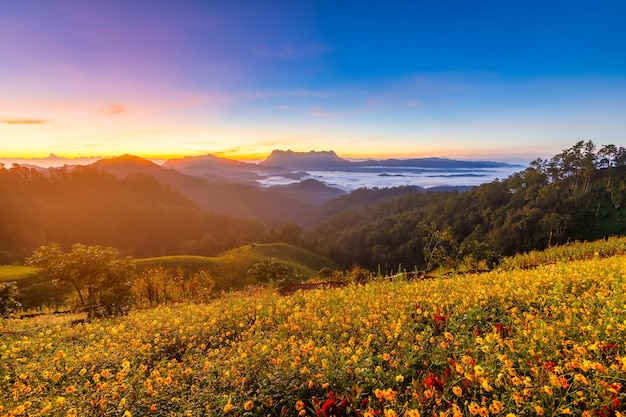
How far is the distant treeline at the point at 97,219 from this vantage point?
106988mm

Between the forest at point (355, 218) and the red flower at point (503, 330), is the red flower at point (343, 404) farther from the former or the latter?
the forest at point (355, 218)

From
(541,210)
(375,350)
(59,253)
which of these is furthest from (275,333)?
(541,210)

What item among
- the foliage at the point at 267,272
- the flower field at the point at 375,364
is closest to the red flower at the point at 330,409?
the flower field at the point at 375,364

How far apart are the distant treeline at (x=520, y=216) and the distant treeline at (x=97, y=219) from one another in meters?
38.2

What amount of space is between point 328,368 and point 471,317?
2865 millimetres

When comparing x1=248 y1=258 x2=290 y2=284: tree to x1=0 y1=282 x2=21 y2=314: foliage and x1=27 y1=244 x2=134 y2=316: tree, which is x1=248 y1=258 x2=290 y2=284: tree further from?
x1=0 y1=282 x2=21 y2=314: foliage

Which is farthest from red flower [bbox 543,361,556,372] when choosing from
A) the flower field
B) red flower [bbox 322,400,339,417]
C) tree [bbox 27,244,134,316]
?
tree [bbox 27,244,134,316]

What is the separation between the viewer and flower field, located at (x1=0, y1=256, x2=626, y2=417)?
3.62 meters

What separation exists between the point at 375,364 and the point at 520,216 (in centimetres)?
8951

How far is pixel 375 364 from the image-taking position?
15.6 ft

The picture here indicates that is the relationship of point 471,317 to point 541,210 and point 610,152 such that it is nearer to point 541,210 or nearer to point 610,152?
point 541,210

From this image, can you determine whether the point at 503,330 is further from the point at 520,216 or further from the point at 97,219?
Result: the point at 97,219

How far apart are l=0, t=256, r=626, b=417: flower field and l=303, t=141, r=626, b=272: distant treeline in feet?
180

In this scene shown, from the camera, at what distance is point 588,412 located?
3223 millimetres
